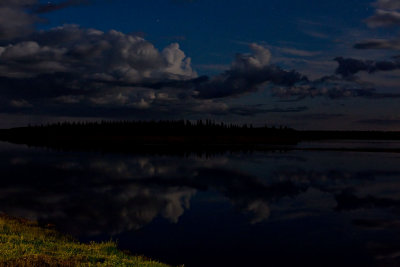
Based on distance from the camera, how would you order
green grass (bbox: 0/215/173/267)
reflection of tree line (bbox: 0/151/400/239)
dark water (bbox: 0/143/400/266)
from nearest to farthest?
1. green grass (bbox: 0/215/173/267)
2. dark water (bbox: 0/143/400/266)
3. reflection of tree line (bbox: 0/151/400/239)

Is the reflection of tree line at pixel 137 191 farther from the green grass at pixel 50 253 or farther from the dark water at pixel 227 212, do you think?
the green grass at pixel 50 253

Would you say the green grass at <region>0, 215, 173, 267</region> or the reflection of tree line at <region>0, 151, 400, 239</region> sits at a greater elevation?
the green grass at <region>0, 215, 173, 267</region>

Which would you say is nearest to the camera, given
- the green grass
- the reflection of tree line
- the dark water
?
the green grass

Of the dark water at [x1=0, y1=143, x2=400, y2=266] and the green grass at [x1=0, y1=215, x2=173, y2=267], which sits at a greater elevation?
the green grass at [x1=0, y1=215, x2=173, y2=267]

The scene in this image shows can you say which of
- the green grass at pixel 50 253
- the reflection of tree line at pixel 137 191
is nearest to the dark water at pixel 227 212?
the reflection of tree line at pixel 137 191

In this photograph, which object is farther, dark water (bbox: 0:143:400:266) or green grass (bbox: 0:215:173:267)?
dark water (bbox: 0:143:400:266)

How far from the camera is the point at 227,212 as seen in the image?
2314cm

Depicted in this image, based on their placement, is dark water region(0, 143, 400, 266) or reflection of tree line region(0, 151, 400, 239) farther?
reflection of tree line region(0, 151, 400, 239)

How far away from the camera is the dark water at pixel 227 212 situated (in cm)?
1572

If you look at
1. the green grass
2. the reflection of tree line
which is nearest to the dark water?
the reflection of tree line

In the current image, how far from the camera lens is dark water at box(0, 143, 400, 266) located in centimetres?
1572

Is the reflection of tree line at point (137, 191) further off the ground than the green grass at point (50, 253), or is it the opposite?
the green grass at point (50, 253)

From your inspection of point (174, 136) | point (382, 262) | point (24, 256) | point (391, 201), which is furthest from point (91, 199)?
point (174, 136)

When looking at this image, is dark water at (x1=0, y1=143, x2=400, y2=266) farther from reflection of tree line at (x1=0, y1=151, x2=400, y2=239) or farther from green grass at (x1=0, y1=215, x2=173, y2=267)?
green grass at (x1=0, y1=215, x2=173, y2=267)
